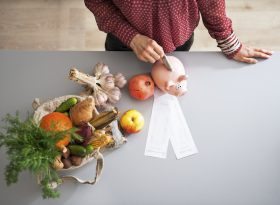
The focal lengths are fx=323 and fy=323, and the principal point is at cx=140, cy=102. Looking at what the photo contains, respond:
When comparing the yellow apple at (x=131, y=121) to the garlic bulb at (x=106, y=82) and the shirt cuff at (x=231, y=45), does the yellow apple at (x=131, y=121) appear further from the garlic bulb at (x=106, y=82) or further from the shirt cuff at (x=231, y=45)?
the shirt cuff at (x=231, y=45)

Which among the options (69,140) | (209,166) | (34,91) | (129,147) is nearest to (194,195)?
(209,166)

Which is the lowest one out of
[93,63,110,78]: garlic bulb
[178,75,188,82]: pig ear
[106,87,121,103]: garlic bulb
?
[106,87,121,103]: garlic bulb

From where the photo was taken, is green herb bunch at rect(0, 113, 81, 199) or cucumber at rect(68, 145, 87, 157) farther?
cucumber at rect(68, 145, 87, 157)

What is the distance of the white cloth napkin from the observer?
0.81 meters

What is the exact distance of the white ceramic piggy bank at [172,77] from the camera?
2.61ft

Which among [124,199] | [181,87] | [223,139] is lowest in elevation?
[124,199]

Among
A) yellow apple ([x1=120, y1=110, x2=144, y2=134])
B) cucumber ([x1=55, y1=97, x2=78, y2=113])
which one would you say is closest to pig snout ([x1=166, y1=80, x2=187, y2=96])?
yellow apple ([x1=120, y1=110, x2=144, y2=134])

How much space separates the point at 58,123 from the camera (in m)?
0.66

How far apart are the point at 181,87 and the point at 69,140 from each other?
305mm

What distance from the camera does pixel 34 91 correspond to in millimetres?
851

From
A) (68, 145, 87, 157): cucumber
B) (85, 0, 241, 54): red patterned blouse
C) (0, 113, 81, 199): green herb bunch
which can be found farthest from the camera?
(85, 0, 241, 54): red patterned blouse

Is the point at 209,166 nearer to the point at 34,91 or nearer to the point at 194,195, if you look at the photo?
the point at 194,195

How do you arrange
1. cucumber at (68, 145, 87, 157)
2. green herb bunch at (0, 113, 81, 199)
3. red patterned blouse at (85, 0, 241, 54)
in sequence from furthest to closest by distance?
red patterned blouse at (85, 0, 241, 54)
cucumber at (68, 145, 87, 157)
green herb bunch at (0, 113, 81, 199)

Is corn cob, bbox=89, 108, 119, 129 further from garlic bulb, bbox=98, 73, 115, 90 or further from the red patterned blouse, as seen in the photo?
the red patterned blouse
